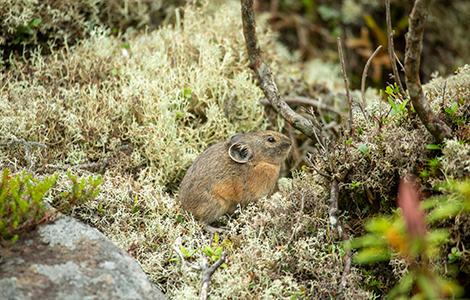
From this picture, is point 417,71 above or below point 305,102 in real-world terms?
above

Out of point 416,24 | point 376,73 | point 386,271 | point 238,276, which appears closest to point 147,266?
point 238,276

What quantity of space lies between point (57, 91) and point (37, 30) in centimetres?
141

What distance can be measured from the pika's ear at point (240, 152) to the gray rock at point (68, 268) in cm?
185

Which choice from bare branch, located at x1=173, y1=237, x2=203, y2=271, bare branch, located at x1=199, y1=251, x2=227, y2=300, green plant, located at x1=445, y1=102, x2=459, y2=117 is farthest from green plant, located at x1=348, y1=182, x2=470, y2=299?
bare branch, located at x1=173, y1=237, x2=203, y2=271

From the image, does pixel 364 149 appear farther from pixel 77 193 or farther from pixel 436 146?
pixel 77 193

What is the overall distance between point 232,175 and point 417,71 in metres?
2.33

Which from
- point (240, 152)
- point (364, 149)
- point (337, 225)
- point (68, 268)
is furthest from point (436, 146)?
point (68, 268)

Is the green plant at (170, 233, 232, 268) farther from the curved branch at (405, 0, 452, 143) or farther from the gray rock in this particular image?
the curved branch at (405, 0, 452, 143)

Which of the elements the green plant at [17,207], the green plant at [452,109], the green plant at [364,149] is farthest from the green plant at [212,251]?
the green plant at [452,109]

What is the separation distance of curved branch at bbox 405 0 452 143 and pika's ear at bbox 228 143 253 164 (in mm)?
2130

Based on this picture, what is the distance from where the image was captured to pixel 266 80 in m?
4.57

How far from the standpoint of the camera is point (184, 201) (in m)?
4.27

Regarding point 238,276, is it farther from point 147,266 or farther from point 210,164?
point 210,164

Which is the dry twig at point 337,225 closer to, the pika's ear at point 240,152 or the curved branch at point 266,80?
the curved branch at point 266,80
